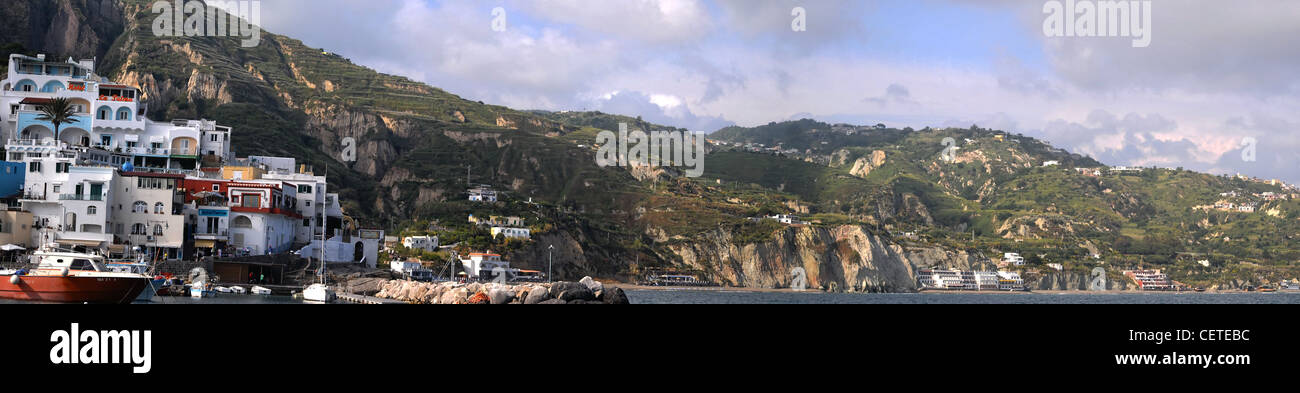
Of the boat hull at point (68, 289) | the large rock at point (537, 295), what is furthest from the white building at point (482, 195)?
the boat hull at point (68, 289)

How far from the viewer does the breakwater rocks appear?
2205 inches

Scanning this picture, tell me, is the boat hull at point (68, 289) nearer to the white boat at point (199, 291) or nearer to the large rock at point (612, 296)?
the white boat at point (199, 291)

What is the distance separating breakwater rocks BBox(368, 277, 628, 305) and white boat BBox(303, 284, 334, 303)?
5.69 meters

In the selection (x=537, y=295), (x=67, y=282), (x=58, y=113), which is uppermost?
(x=58, y=113)

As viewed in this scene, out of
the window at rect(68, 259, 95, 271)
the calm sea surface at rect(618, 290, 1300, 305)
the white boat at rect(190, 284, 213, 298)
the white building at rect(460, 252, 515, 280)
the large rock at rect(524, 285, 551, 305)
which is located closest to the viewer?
the window at rect(68, 259, 95, 271)

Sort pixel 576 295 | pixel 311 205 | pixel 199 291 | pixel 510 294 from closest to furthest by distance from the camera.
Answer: pixel 576 295
pixel 510 294
pixel 199 291
pixel 311 205

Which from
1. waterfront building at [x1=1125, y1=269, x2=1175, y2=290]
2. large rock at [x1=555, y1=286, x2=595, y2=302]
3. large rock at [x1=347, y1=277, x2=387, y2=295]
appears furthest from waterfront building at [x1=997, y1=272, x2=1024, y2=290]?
large rock at [x1=555, y1=286, x2=595, y2=302]

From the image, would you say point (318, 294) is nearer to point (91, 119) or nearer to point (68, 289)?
point (68, 289)

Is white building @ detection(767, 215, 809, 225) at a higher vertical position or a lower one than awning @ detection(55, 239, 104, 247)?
higher

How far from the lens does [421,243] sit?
338 ft

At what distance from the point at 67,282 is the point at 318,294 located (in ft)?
62.6

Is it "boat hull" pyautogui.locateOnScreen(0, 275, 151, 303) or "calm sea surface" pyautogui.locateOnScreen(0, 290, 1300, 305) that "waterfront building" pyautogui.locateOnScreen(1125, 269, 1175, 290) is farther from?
"boat hull" pyautogui.locateOnScreen(0, 275, 151, 303)

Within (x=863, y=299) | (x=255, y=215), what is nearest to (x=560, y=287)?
(x=255, y=215)
